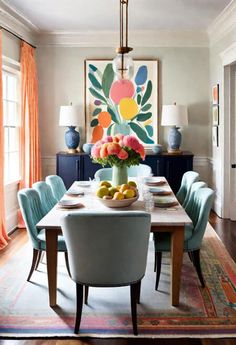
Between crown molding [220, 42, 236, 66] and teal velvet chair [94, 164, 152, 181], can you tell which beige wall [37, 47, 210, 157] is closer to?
crown molding [220, 42, 236, 66]

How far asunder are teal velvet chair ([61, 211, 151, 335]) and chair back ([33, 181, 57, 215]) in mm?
1248

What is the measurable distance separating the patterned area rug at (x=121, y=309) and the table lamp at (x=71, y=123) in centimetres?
282

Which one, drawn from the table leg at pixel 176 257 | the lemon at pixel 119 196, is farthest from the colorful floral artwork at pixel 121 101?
the table leg at pixel 176 257

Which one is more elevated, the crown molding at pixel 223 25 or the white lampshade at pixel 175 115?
the crown molding at pixel 223 25

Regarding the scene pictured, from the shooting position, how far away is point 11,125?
6000 millimetres

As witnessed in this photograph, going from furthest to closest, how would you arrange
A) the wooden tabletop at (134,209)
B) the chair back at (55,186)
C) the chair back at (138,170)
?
the chair back at (138,170) → the chair back at (55,186) → the wooden tabletop at (134,209)

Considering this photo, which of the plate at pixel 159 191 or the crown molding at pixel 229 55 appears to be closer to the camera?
the plate at pixel 159 191

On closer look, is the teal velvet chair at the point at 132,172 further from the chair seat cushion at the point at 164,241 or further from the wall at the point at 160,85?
the chair seat cushion at the point at 164,241

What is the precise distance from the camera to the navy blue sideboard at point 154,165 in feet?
21.0

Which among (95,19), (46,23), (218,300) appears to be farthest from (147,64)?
(218,300)

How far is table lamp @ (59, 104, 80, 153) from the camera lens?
642 centimetres

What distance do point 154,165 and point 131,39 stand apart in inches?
81.0

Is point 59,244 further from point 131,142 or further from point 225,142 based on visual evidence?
point 225,142

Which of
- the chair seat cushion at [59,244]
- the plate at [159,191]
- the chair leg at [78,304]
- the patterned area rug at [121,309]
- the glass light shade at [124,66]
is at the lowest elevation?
the patterned area rug at [121,309]
